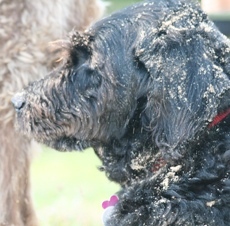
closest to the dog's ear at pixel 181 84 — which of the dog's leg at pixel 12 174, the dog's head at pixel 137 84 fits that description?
the dog's head at pixel 137 84

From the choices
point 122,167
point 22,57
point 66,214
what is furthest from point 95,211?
point 122,167

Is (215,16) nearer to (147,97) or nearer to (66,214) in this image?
(66,214)

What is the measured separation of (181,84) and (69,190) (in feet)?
16.5

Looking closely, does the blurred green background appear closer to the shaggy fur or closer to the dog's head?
the shaggy fur

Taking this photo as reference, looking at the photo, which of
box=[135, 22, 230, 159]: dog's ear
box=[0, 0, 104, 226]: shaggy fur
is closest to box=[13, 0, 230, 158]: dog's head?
box=[135, 22, 230, 159]: dog's ear

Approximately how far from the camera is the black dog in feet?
13.2

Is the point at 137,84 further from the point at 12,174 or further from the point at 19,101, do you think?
the point at 12,174

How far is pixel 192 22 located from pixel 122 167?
2.92ft

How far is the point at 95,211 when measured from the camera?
7422mm

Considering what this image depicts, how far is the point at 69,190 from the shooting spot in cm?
888

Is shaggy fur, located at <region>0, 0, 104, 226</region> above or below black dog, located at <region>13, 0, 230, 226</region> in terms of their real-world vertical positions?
above

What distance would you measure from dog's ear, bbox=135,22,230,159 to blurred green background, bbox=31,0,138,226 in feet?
3.35

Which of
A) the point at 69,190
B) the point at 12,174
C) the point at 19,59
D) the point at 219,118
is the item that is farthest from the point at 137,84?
the point at 69,190

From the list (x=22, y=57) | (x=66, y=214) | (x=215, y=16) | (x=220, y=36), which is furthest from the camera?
(x=215, y=16)
